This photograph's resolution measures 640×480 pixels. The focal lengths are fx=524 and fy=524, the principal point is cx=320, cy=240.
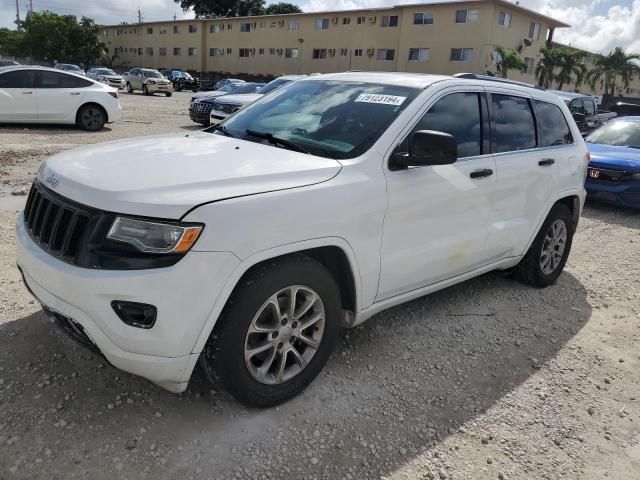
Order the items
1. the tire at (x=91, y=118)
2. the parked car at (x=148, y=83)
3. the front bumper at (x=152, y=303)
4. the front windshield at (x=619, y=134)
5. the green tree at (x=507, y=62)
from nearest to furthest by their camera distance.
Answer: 1. the front bumper at (x=152, y=303)
2. the front windshield at (x=619, y=134)
3. the tire at (x=91, y=118)
4. the parked car at (x=148, y=83)
5. the green tree at (x=507, y=62)

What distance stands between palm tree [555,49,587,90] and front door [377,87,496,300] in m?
45.1

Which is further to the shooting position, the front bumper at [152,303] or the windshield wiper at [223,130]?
the windshield wiper at [223,130]

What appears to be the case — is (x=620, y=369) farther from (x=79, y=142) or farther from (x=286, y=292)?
(x=79, y=142)

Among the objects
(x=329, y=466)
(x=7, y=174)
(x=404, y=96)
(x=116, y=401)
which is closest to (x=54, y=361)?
(x=116, y=401)

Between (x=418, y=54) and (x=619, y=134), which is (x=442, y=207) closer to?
(x=619, y=134)

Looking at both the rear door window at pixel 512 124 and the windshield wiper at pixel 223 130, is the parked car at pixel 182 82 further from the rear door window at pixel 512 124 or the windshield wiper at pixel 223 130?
the rear door window at pixel 512 124

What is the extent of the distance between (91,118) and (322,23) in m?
40.3

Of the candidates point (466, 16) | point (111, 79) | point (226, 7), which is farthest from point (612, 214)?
point (226, 7)

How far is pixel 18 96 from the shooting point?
1198 centimetres

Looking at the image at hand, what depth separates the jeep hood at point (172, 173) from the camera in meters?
2.34

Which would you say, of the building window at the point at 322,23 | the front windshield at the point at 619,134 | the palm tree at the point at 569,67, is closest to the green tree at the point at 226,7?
the building window at the point at 322,23

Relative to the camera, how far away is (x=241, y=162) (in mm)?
2803

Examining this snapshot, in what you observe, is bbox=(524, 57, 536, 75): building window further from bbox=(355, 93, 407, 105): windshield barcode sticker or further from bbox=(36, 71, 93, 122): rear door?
bbox=(355, 93, 407, 105): windshield barcode sticker

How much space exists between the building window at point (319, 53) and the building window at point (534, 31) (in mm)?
17909
